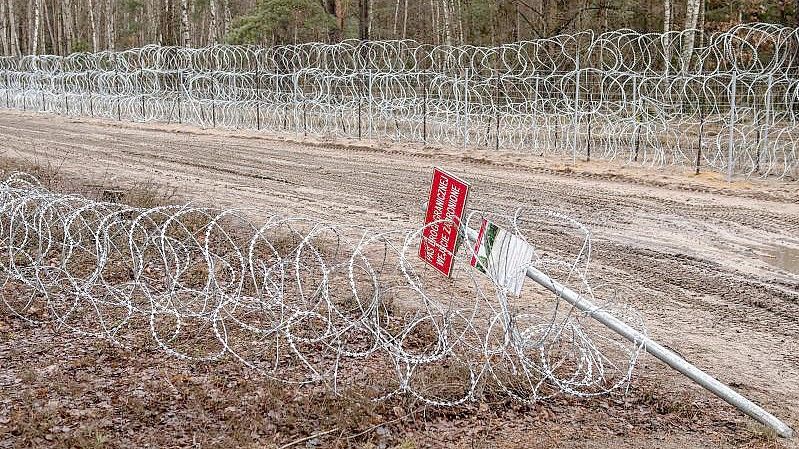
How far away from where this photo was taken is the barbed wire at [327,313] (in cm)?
523

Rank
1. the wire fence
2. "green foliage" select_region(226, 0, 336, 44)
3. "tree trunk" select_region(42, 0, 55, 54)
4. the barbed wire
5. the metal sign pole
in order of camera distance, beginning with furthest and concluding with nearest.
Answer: "tree trunk" select_region(42, 0, 55, 54)
"green foliage" select_region(226, 0, 336, 44)
the wire fence
the barbed wire
the metal sign pole

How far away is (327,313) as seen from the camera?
22.5 ft

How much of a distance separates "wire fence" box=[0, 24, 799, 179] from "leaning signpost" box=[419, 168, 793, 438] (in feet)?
27.9

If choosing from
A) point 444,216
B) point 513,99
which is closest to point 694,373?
point 444,216

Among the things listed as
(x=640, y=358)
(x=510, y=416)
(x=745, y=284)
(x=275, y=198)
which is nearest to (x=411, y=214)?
(x=275, y=198)

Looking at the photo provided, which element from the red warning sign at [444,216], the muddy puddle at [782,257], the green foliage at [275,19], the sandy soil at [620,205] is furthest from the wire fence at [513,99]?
the red warning sign at [444,216]

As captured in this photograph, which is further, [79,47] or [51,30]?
[51,30]

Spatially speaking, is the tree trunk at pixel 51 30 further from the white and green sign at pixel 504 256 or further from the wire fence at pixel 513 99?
the white and green sign at pixel 504 256

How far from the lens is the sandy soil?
607cm

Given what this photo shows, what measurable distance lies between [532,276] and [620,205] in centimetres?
679

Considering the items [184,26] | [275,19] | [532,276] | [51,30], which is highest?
[51,30]

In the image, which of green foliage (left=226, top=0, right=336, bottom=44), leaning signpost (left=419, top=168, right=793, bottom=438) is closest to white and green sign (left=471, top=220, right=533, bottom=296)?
leaning signpost (left=419, top=168, right=793, bottom=438)

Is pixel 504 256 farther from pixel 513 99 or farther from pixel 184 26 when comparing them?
pixel 184 26

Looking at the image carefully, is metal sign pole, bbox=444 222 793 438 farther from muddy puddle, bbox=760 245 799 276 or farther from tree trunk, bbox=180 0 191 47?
tree trunk, bbox=180 0 191 47
